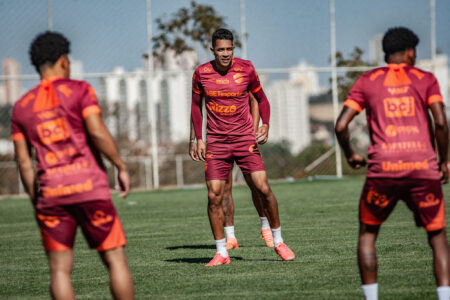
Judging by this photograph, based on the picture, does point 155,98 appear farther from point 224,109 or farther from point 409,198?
point 409,198

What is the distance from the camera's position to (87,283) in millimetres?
6648

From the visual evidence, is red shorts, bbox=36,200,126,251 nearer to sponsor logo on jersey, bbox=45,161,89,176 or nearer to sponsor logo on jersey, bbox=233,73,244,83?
sponsor logo on jersey, bbox=45,161,89,176

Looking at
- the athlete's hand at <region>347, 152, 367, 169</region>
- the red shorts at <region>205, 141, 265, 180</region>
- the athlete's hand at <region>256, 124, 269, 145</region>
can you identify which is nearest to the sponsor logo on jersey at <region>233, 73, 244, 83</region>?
the athlete's hand at <region>256, 124, 269, 145</region>

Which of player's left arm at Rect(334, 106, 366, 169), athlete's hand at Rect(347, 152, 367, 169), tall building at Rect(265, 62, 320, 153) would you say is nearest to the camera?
player's left arm at Rect(334, 106, 366, 169)

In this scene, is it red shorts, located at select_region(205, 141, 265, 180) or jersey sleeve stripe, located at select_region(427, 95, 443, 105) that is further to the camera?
red shorts, located at select_region(205, 141, 265, 180)

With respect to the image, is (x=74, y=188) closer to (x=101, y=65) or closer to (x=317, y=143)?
(x=101, y=65)

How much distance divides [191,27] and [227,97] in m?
18.1

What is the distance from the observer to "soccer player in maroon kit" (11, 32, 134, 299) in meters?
4.37

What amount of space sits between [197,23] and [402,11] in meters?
7.05

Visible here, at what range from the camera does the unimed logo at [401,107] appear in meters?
4.67

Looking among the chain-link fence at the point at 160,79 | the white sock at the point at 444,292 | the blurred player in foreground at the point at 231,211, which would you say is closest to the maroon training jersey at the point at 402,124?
the white sock at the point at 444,292

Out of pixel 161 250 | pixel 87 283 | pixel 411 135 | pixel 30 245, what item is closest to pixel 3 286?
pixel 87 283

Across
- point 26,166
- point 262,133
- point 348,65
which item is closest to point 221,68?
point 262,133

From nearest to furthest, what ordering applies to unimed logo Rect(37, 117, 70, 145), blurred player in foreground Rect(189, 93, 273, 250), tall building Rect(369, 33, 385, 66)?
unimed logo Rect(37, 117, 70, 145) → blurred player in foreground Rect(189, 93, 273, 250) → tall building Rect(369, 33, 385, 66)
